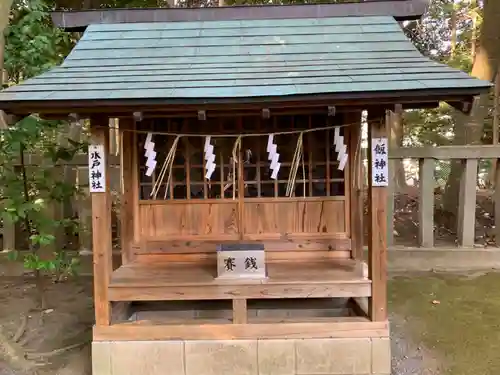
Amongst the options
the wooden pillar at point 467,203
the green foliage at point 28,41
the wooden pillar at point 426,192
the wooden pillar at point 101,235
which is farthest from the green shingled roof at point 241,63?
the wooden pillar at point 467,203

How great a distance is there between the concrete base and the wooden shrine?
14mm

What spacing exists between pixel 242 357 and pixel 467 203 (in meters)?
5.51

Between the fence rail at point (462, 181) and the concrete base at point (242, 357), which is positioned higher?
the fence rail at point (462, 181)

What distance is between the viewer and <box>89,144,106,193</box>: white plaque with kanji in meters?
4.59

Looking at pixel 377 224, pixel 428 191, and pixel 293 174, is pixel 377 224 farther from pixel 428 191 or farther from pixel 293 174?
pixel 428 191

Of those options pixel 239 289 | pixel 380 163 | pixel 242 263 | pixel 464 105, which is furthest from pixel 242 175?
pixel 464 105

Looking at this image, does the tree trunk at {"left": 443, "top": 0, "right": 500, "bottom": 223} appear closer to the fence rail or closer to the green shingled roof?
the fence rail

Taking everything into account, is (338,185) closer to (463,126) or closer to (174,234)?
(174,234)

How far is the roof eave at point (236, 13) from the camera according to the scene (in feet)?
19.4

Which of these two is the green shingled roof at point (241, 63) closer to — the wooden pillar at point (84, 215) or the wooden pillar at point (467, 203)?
the wooden pillar at point (84, 215)

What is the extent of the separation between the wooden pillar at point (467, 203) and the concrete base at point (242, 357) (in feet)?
15.1

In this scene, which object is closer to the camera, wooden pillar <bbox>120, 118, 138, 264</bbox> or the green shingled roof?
the green shingled roof

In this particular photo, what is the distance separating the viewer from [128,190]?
5.70m

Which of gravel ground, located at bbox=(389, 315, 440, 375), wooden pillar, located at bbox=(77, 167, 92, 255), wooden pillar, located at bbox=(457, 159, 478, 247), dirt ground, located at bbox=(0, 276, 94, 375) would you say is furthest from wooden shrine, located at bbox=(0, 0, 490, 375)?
wooden pillar, located at bbox=(457, 159, 478, 247)
